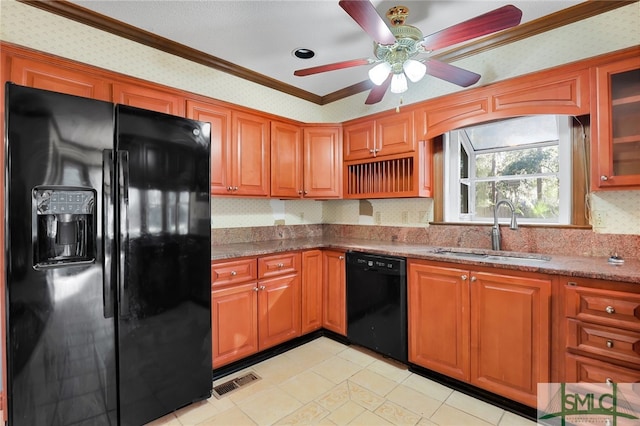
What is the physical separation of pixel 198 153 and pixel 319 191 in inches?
63.3

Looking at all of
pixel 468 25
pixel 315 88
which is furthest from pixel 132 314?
pixel 315 88

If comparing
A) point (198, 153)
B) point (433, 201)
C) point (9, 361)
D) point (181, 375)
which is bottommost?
point (181, 375)

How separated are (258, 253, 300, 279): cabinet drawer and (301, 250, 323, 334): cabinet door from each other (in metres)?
0.10

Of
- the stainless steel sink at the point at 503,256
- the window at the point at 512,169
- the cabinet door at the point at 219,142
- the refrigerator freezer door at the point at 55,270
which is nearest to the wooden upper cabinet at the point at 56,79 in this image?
the refrigerator freezer door at the point at 55,270

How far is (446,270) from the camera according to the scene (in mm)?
2236

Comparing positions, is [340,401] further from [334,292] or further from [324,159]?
[324,159]

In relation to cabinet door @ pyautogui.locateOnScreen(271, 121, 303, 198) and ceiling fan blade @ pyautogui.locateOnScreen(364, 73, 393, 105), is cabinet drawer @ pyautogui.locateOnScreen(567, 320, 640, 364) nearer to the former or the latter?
ceiling fan blade @ pyautogui.locateOnScreen(364, 73, 393, 105)

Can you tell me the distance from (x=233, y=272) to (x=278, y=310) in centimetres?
61

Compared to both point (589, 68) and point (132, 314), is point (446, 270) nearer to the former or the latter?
point (589, 68)

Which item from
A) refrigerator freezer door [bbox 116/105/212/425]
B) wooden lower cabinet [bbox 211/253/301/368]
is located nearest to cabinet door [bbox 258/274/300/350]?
wooden lower cabinet [bbox 211/253/301/368]

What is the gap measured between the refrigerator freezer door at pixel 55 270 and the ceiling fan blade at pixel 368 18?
1358mm

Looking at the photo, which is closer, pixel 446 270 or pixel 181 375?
pixel 181 375

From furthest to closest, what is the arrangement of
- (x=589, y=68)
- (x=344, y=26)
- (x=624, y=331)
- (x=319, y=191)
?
1. (x=319, y=191)
2. (x=344, y=26)
3. (x=589, y=68)
4. (x=624, y=331)

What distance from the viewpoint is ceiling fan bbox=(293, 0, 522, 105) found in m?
1.50
